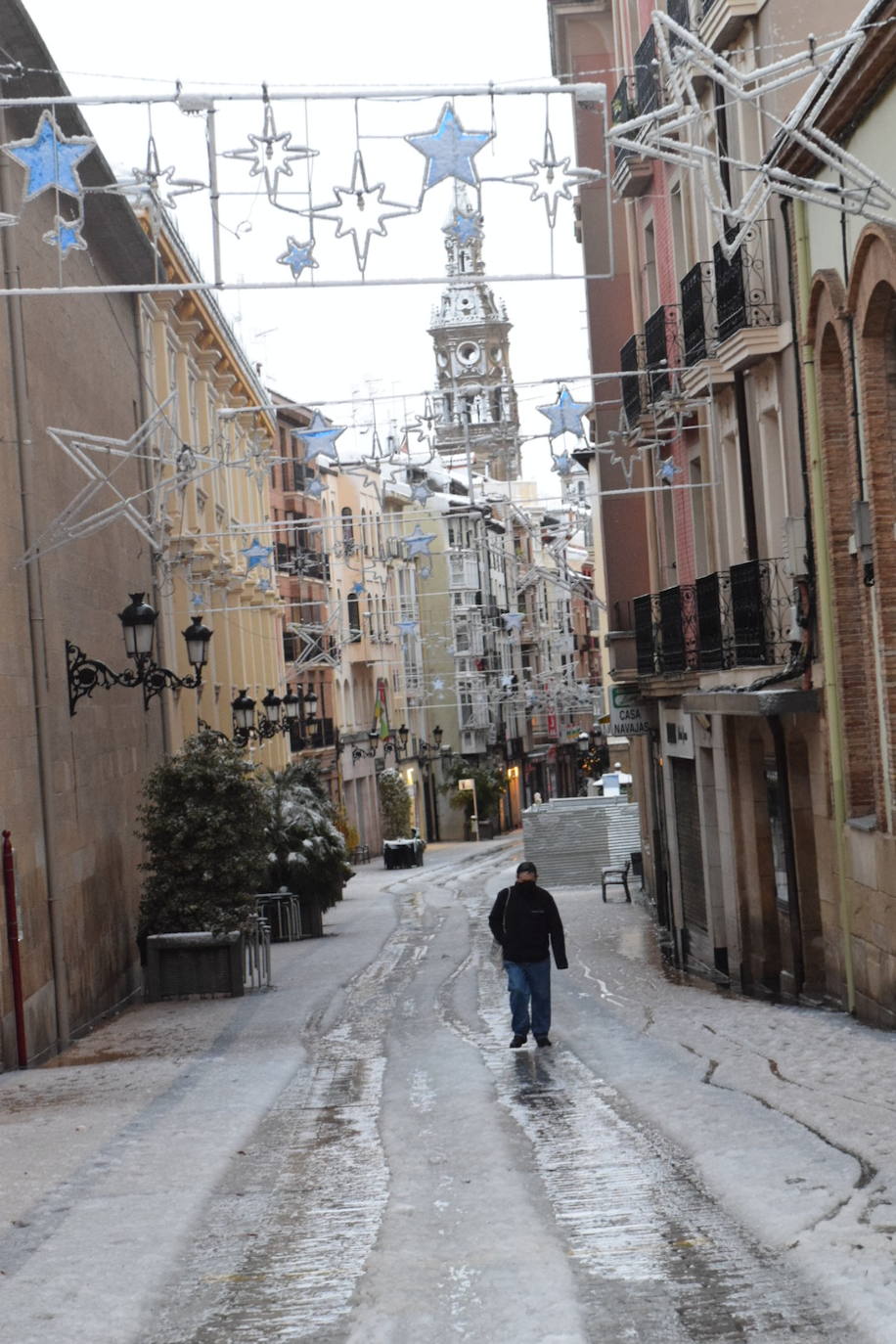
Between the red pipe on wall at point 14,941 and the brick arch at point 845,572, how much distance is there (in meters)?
7.21

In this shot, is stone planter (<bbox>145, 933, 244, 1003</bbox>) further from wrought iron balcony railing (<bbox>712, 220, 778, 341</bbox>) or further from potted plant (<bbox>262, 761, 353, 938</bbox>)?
wrought iron balcony railing (<bbox>712, 220, 778, 341</bbox>)

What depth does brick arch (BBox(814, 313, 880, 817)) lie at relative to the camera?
51.2ft

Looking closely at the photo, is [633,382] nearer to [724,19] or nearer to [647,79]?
[647,79]

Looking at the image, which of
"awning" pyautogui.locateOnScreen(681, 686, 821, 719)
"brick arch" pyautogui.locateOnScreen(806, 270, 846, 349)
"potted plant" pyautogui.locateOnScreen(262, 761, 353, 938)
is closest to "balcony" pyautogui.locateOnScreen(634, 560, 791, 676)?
"awning" pyautogui.locateOnScreen(681, 686, 821, 719)

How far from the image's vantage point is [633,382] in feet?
82.3

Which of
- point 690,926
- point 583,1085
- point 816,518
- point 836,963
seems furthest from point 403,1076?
point 690,926

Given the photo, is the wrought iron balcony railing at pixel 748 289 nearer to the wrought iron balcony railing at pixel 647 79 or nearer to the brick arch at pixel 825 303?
the brick arch at pixel 825 303

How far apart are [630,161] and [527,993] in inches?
518

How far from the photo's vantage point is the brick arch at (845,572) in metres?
15.6

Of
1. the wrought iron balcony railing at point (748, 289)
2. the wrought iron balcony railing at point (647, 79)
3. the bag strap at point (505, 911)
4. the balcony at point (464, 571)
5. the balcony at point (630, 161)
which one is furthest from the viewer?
the balcony at point (464, 571)

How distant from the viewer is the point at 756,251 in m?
18.7

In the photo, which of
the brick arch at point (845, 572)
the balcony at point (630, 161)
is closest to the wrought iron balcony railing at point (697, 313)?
the balcony at point (630, 161)

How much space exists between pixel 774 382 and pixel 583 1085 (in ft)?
29.7

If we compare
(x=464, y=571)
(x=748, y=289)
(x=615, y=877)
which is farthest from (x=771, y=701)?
(x=464, y=571)
